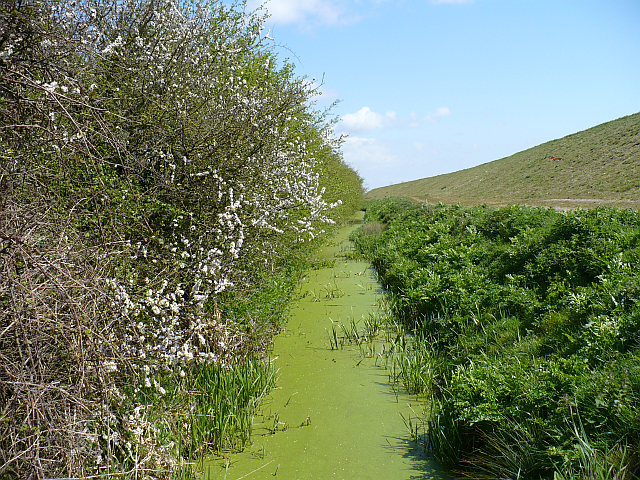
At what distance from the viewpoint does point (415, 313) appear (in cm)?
830

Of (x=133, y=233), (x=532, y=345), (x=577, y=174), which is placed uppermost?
(x=577, y=174)

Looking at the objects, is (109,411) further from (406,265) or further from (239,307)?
(406,265)

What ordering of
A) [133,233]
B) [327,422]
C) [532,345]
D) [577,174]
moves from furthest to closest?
1. [577,174]
2. [532,345]
3. [327,422]
4. [133,233]

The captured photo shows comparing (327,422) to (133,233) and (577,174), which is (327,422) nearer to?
(133,233)

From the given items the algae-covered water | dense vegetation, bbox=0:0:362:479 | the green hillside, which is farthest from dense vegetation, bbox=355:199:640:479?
the green hillside

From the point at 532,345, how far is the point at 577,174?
32285 millimetres

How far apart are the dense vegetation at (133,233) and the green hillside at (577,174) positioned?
17168 mm

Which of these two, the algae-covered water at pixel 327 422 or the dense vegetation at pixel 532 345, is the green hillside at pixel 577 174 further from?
the algae-covered water at pixel 327 422

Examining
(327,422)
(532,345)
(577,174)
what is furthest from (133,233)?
(577,174)

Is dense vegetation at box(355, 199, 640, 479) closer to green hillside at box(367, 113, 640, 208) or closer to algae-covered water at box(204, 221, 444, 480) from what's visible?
algae-covered water at box(204, 221, 444, 480)

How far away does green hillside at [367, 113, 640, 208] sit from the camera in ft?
80.5

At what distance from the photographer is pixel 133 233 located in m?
5.08

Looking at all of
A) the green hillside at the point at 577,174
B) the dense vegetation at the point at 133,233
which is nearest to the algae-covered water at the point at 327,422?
the dense vegetation at the point at 133,233

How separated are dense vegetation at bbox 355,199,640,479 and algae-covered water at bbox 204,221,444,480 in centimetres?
40
